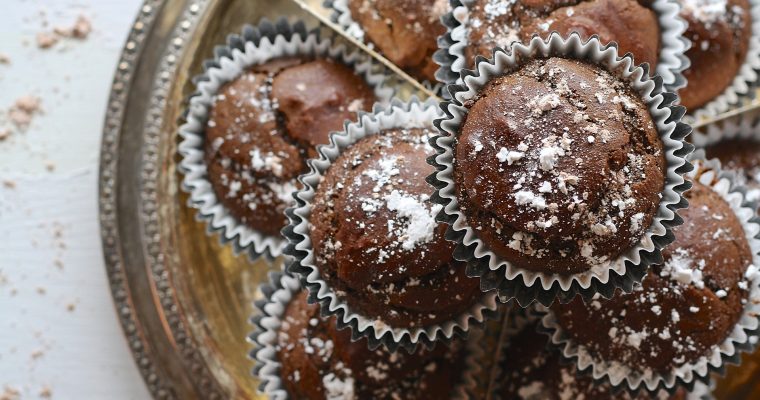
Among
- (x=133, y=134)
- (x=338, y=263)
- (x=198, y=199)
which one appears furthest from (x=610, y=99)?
(x=133, y=134)

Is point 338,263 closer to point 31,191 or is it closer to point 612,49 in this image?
point 612,49

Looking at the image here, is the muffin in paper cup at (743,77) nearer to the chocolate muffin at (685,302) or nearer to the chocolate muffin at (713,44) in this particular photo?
the chocolate muffin at (713,44)

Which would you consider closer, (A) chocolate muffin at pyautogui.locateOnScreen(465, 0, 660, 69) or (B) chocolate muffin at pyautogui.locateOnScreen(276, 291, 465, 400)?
(A) chocolate muffin at pyautogui.locateOnScreen(465, 0, 660, 69)

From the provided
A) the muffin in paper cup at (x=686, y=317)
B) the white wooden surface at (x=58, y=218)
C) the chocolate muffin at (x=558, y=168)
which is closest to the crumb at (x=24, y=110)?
the white wooden surface at (x=58, y=218)

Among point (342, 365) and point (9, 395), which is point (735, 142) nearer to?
point (342, 365)

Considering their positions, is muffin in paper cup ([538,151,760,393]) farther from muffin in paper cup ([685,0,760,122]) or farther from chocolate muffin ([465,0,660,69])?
chocolate muffin ([465,0,660,69])

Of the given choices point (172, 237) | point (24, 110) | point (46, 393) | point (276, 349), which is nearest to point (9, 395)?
point (46, 393)

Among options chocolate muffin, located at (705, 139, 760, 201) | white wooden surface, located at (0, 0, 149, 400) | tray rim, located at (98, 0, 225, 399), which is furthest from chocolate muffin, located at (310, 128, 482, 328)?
white wooden surface, located at (0, 0, 149, 400)
